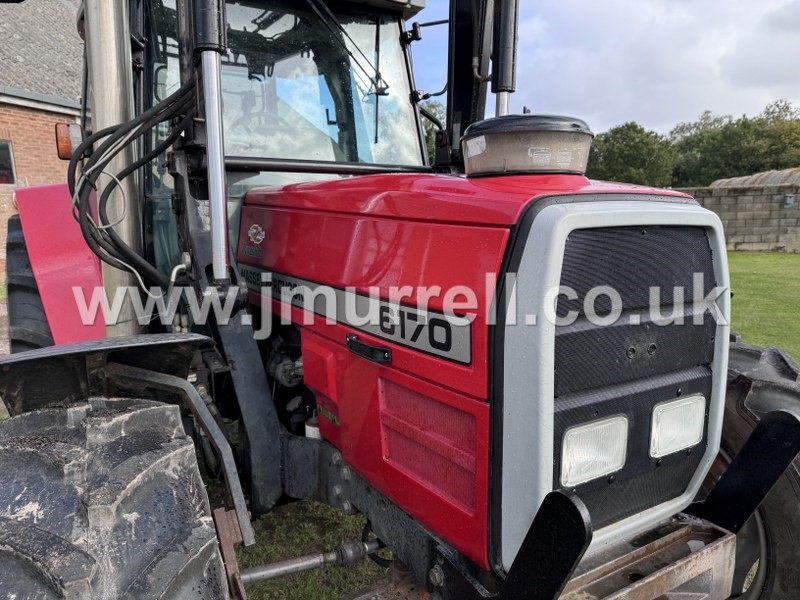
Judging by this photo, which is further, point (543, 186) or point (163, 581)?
point (543, 186)

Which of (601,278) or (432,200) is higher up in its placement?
(432,200)

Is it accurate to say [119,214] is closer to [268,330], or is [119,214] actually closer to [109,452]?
[268,330]

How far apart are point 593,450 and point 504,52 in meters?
1.54

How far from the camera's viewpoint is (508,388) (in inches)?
50.9

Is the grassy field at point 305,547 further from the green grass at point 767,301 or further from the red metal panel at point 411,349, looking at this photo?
the green grass at point 767,301

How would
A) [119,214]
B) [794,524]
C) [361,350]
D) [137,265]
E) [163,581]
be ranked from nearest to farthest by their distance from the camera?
1. [163,581]
2. [361,350]
3. [794,524]
4. [137,265]
5. [119,214]

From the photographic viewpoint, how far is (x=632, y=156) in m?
34.1

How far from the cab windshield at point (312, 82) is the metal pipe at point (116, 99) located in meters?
0.29

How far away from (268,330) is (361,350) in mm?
693

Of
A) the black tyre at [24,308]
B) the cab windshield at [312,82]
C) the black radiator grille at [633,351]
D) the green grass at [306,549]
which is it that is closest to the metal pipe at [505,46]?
the cab windshield at [312,82]

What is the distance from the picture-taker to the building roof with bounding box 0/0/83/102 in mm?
12289

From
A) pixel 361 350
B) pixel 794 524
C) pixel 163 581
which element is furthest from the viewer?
pixel 794 524

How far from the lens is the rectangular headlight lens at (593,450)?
135cm

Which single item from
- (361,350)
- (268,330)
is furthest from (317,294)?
(268,330)
